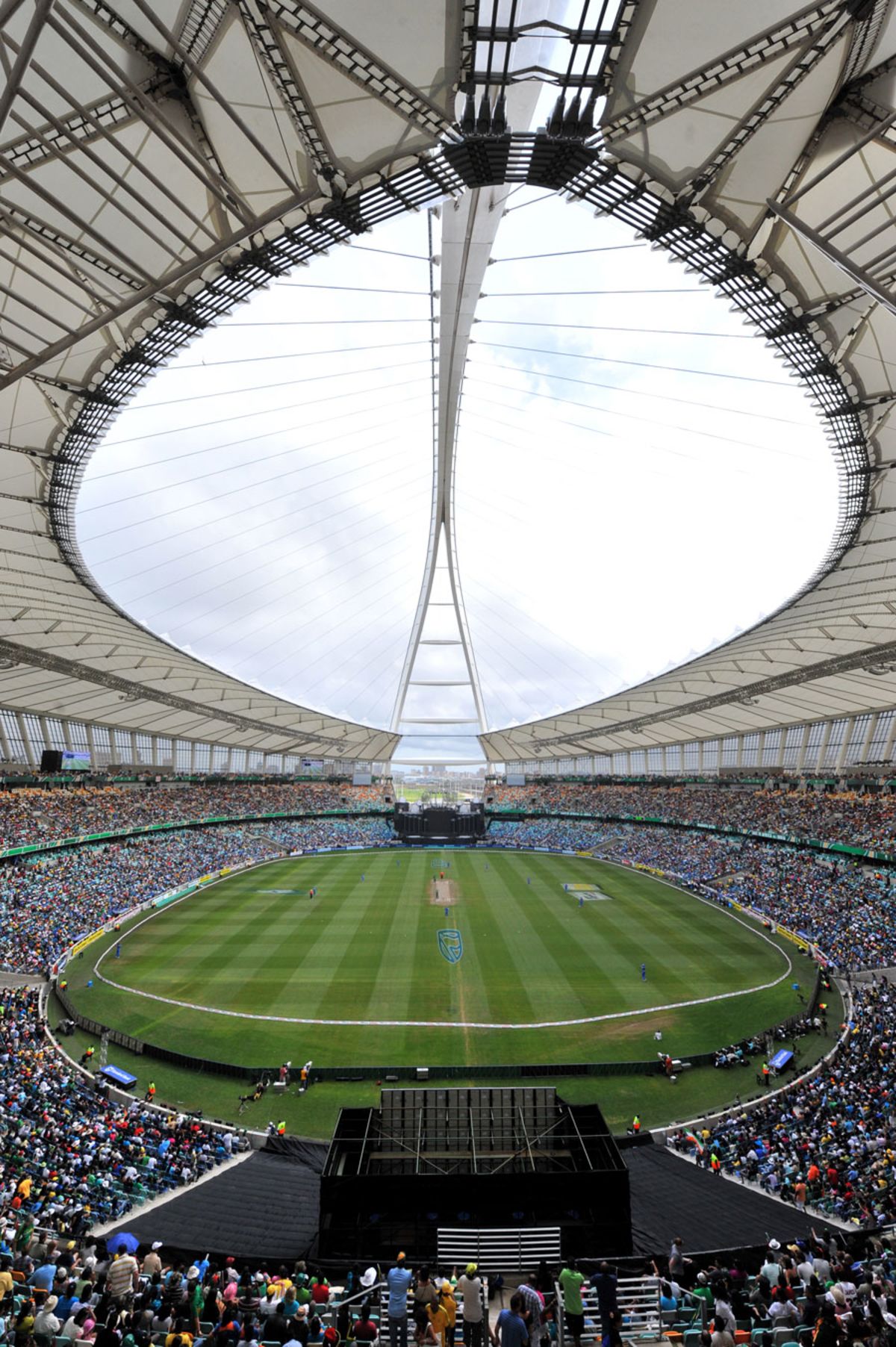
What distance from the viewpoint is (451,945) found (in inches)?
1435

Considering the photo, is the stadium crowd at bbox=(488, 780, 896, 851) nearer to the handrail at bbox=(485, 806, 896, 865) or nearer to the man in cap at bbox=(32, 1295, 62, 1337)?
the handrail at bbox=(485, 806, 896, 865)

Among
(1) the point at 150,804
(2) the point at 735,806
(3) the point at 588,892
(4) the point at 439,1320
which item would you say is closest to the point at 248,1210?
(4) the point at 439,1320

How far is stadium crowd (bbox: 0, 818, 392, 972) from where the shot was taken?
33844 millimetres

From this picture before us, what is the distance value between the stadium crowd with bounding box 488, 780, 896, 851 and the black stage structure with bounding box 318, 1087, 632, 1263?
36.2m

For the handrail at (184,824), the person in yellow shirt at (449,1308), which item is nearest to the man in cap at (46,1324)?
the person in yellow shirt at (449,1308)

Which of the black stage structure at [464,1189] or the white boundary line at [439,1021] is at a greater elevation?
the black stage structure at [464,1189]

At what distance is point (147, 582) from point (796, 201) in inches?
1222

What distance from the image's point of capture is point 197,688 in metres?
57.7

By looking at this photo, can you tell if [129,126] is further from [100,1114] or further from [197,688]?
[197,688]

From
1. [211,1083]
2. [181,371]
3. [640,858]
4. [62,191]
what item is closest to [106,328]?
[62,191]

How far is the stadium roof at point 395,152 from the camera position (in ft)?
30.3

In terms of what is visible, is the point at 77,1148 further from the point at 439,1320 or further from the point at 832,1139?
the point at 832,1139

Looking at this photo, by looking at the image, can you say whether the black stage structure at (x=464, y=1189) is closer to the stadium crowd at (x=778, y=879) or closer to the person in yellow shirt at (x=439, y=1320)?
the person in yellow shirt at (x=439, y=1320)

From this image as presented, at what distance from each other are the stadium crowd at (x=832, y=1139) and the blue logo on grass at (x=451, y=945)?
16611mm
